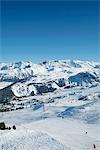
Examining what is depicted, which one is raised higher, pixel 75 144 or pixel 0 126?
pixel 0 126

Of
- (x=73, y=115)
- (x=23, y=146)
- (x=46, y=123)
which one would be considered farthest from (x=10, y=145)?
(x=73, y=115)

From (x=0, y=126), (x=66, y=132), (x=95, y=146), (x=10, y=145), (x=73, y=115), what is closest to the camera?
(x=10, y=145)

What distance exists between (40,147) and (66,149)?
3.19 m

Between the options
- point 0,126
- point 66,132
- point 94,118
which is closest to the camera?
point 0,126

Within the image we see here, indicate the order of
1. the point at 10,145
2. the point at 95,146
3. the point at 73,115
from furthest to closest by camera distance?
the point at 73,115
the point at 95,146
the point at 10,145

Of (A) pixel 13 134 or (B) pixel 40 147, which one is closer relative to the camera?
(B) pixel 40 147

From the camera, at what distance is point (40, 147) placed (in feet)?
130

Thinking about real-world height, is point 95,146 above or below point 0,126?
below

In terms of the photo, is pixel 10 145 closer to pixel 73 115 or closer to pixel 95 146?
pixel 95 146

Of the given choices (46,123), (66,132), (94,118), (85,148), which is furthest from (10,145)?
(94,118)

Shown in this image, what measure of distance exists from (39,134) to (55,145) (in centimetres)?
395

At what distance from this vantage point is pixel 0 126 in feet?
172

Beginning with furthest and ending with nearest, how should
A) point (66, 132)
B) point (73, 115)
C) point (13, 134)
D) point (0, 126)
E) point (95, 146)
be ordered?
point (73, 115), point (66, 132), point (0, 126), point (95, 146), point (13, 134)

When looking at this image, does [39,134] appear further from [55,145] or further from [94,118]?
[94,118]
